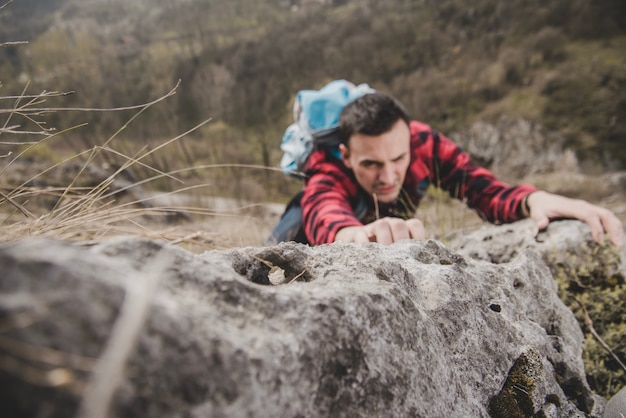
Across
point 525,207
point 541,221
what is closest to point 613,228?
point 541,221

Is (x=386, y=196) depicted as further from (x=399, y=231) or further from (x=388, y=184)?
(x=399, y=231)

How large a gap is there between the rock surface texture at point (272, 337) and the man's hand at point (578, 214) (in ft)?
3.57

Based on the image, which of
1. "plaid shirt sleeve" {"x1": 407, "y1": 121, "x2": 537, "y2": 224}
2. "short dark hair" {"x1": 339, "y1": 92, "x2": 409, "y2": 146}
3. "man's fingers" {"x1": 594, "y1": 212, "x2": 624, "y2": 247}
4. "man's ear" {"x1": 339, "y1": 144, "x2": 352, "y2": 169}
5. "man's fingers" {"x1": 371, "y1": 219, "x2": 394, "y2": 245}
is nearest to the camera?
"man's fingers" {"x1": 371, "y1": 219, "x2": 394, "y2": 245}

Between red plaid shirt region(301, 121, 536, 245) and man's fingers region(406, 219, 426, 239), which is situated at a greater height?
man's fingers region(406, 219, 426, 239)

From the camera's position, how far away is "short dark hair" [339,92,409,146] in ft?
9.26

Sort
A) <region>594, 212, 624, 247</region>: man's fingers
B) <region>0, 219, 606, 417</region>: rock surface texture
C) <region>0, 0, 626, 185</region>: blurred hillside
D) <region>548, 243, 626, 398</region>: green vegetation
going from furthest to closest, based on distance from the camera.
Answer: <region>0, 0, 626, 185</region>: blurred hillside → <region>594, 212, 624, 247</region>: man's fingers → <region>548, 243, 626, 398</region>: green vegetation → <region>0, 219, 606, 417</region>: rock surface texture

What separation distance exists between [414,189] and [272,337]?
10.2 feet

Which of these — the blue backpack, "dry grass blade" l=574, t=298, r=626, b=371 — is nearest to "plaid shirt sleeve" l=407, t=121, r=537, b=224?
the blue backpack

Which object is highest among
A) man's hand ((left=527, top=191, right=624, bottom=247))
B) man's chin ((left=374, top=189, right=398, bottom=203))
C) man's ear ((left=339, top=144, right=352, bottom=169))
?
man's ear ((left=339, top=144, right=352, bottom=169))

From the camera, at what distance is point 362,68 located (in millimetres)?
42281

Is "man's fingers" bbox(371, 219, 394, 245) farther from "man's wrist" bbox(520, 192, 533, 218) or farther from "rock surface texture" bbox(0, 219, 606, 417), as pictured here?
"man's wrist" bbox(520, 192, 533, 218)

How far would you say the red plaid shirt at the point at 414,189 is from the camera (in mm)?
2619

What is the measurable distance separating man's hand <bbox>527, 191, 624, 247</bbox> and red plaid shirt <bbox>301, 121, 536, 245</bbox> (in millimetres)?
205

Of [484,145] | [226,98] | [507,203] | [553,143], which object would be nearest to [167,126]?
[226,98]
